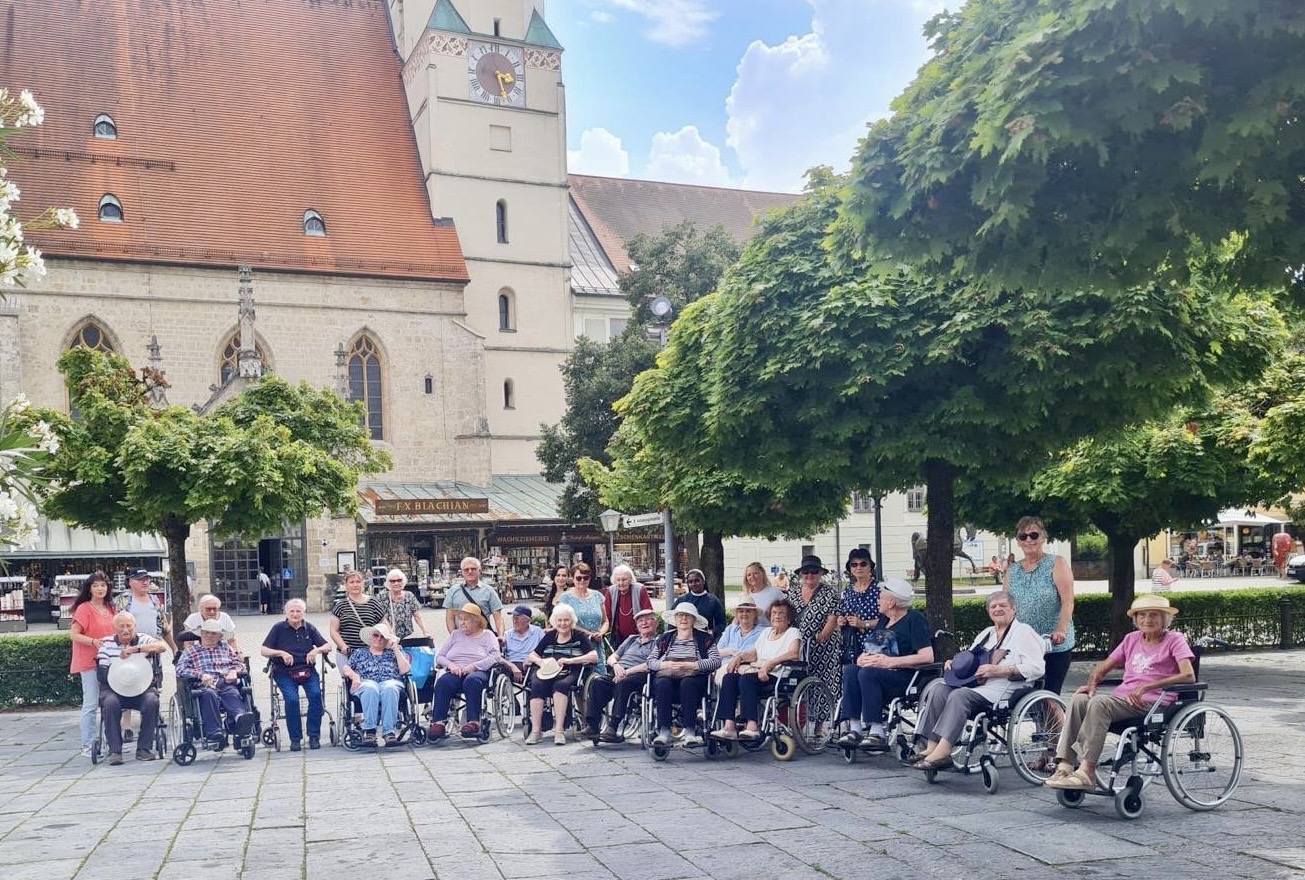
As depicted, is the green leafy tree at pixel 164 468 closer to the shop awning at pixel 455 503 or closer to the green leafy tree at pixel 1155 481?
the green leafy tree at pixel 1155 481

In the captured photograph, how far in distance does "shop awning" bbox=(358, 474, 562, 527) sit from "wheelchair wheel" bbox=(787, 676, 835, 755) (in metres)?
34.1

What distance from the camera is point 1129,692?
7.94 metres

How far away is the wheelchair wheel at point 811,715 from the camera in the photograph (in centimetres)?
1059

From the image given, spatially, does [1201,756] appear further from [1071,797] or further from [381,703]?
[381,703]

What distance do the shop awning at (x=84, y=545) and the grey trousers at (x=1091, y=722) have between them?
32.9m

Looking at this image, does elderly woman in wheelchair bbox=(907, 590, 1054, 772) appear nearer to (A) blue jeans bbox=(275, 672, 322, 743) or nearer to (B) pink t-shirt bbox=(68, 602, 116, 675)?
(A) blue jeans bbox=(275, 672, 322, 743)

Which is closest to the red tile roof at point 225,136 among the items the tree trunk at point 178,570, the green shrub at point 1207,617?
the tree trunk at point 178,570

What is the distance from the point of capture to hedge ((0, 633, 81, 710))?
16203mm

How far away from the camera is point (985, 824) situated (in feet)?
25.2

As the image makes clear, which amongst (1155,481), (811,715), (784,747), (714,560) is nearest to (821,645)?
(811,715)

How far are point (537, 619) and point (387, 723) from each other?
1197cm

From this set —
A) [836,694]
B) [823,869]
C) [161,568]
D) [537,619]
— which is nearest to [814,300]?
[836,694]

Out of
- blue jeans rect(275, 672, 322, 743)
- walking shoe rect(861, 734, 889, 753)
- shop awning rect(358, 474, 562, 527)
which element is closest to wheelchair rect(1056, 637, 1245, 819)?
walking shoe rect(861, 734, 889, 753)

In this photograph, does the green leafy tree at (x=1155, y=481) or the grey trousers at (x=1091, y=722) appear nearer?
the grey trousers at (x=1091, y=722)
